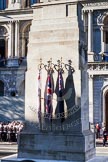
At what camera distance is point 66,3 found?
1465 cm

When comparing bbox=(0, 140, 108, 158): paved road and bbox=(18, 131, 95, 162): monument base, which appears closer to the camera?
bbox=(18, 131, 95, 162): monument base

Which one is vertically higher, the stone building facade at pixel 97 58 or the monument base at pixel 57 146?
the stone building facade at pixel 97 58

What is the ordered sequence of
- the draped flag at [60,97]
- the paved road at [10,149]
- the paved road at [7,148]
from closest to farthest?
1. the draped flag at [60,97]
2. the paved road at [10,149]
3. the paved road at [7,148]

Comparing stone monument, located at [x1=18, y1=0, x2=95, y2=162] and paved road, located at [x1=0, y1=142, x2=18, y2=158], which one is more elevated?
stone monument, located at [x1=18, y1=0, x2=95, y2=162]

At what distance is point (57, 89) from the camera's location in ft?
47.1

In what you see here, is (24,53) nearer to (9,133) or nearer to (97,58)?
(97,58)

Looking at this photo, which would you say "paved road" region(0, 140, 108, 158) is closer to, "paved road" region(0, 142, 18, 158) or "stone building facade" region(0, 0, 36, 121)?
"paved road" region(0, 142, 18, 158)

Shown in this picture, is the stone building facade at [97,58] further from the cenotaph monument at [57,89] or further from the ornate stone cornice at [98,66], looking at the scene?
the cenotaph monument at [57,89]

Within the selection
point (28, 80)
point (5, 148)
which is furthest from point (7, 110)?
point (28, 80)

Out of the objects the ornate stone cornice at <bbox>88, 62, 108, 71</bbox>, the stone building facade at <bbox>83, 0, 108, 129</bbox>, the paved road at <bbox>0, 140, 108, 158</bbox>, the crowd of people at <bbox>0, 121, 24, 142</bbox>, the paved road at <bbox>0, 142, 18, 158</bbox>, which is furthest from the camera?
the ornate stone cornice at <bbox>88, 62, 108, 71</bbox>

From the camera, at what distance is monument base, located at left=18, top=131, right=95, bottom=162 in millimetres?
13664

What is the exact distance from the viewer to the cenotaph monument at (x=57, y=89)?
1394 centimetres

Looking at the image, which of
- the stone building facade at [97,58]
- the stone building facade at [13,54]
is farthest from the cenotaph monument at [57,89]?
the stone building facade at [13,54]

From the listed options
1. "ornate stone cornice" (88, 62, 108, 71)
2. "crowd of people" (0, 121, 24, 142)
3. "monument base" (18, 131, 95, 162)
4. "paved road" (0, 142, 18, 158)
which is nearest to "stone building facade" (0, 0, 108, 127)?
"ornate stone cornice" (88, 62, 108, 71)
